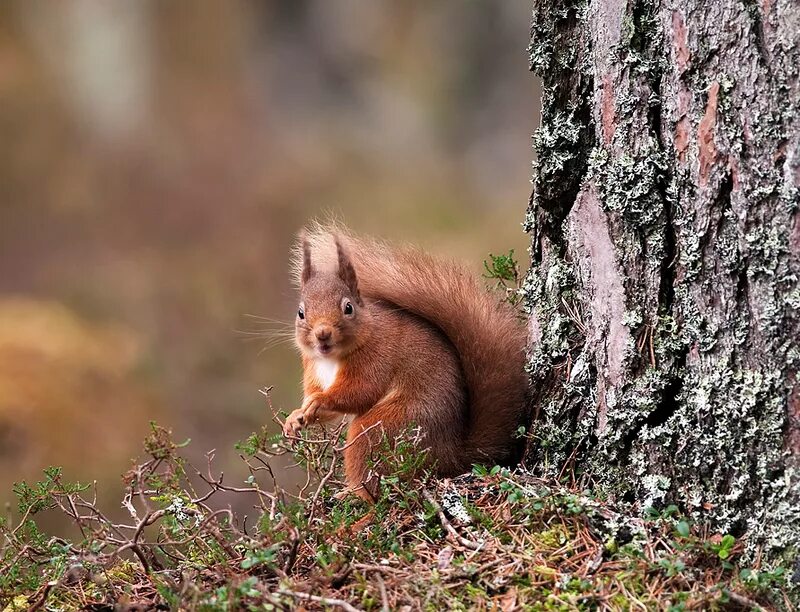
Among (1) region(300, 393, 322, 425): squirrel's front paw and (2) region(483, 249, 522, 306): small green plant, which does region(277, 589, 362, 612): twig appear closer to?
(1) region(300, 393, 322, 425): squirrel's front paw

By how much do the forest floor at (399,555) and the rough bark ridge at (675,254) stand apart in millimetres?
123

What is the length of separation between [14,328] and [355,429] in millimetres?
3898

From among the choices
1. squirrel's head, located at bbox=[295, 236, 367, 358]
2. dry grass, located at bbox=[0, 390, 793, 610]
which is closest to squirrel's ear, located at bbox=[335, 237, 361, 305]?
squirrel's head, located at bbox=[295, 236, 367, 358]

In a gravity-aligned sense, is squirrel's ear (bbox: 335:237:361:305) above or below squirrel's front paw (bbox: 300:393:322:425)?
above

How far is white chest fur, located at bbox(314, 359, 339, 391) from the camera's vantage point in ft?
8.50

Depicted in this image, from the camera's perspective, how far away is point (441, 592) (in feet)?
5.97

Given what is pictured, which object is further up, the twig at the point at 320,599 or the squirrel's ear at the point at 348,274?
the squirrel's ear at the point at 348,274

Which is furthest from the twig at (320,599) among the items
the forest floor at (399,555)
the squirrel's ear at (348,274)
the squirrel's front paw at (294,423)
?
the squirrel's ear at (348,274)

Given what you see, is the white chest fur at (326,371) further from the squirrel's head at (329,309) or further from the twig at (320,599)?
the twig at (320,599)

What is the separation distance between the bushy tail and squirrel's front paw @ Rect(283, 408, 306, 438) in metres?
0.39

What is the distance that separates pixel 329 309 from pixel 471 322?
37 cm

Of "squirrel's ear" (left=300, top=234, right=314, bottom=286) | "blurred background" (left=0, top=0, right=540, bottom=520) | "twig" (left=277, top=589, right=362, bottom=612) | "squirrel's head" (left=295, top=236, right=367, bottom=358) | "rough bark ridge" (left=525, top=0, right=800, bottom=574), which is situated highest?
"blurred background" (left=0, top=0, right=540, bottom=520)

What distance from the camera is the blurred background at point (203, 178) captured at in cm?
561

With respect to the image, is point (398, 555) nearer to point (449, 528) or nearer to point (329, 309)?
point (449, 528)
